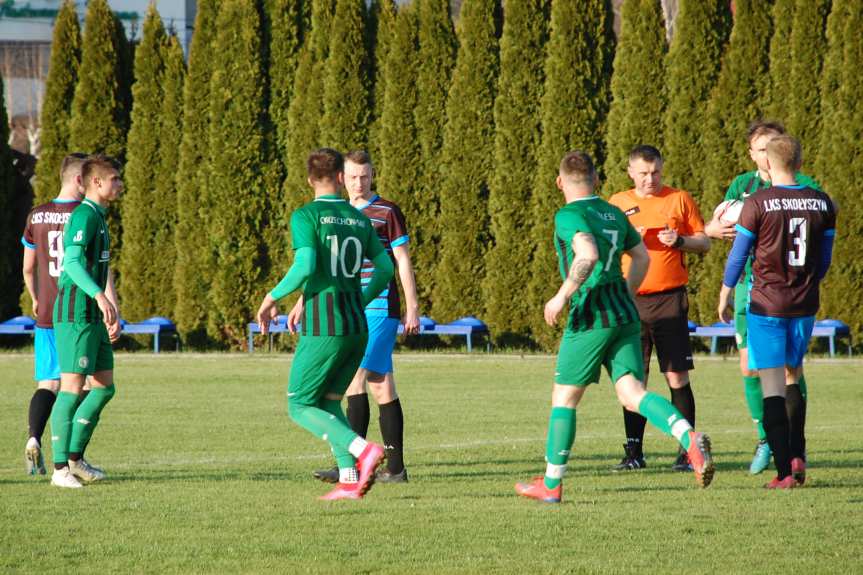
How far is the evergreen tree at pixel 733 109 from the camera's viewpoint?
21.0 m

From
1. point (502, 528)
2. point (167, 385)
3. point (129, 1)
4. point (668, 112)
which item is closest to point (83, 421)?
point (502, 528)

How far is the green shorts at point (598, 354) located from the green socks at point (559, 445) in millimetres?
214

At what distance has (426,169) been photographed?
23.2 m

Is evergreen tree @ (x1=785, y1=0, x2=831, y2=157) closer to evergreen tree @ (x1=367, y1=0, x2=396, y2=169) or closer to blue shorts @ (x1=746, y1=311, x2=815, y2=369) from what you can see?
evergreen tree @ (x1=367, y1=0, x2=396, y2=169)

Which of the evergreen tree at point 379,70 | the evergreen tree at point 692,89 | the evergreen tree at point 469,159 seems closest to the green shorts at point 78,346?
the evergreen tree at point 692,89

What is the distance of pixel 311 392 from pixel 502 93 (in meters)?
16.1

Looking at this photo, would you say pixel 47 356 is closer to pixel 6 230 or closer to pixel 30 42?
pixel 6 230

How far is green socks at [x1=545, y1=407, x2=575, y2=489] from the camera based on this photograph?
7.16 metres

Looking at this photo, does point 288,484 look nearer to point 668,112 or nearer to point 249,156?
point 668,112

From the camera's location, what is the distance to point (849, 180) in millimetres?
20344

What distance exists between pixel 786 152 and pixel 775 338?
1.15m

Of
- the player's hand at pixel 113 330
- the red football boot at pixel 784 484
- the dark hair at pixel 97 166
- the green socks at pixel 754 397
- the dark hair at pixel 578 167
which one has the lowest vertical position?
the red football boot at pixel 784 484

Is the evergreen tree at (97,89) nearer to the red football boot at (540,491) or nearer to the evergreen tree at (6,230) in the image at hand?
the evergreen tree at (6,230)

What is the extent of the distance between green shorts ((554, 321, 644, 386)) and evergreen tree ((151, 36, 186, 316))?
709 inches
